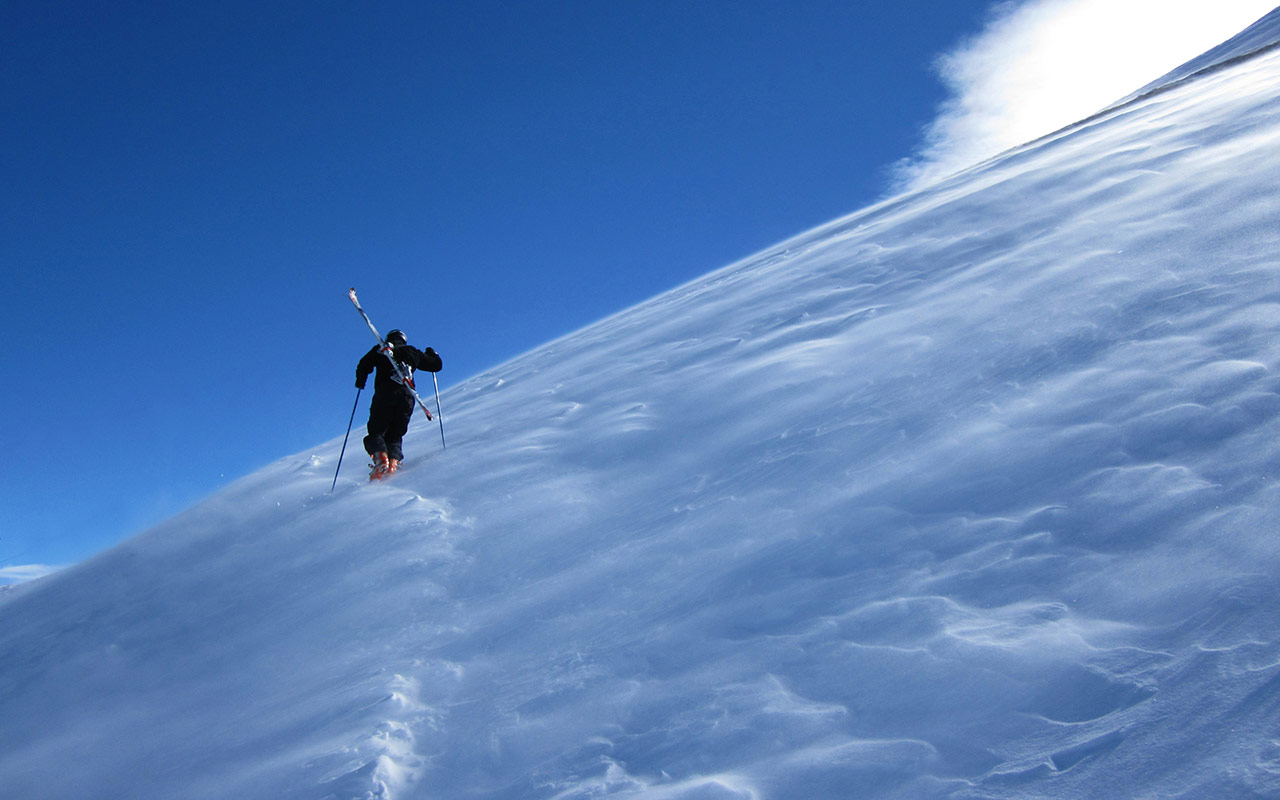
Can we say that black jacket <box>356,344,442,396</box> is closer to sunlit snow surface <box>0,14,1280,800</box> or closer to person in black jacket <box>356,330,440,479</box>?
person in black jacket <box>356,330,440,479</box>

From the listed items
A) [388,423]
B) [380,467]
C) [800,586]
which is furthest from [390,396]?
[800,586]

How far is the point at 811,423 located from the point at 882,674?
178 cm

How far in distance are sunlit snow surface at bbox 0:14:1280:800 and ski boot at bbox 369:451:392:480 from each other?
0.24 meters

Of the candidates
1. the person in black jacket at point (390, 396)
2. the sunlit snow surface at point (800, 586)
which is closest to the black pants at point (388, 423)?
the person in black jacket at point (390, 396)

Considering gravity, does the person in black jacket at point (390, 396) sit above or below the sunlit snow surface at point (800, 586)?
above

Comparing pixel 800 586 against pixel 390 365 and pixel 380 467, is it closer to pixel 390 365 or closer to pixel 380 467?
pixel 380 467

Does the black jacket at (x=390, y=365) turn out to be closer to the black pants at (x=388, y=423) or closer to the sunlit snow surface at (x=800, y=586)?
the black pants at (x=388, y=423)

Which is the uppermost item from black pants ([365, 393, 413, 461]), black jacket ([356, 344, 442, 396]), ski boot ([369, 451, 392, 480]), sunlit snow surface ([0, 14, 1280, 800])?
black jacket ([356, 344, 442, 396])

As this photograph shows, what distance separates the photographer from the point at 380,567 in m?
3.53

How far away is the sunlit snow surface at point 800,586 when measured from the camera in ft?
5.99

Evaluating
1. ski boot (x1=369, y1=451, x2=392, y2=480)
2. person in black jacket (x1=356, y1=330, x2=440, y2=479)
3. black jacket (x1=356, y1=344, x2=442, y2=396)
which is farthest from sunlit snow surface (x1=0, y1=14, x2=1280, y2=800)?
black jacket (x1=356, y1=344, x2=442, y2=396)

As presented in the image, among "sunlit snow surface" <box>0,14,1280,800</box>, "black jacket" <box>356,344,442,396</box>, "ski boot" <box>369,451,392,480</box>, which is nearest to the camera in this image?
"sunlit snow surface" <box>0,14,1280,800</box>

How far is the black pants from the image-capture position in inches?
216

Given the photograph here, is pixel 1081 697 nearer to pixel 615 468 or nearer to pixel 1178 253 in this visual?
pixel 615 468
